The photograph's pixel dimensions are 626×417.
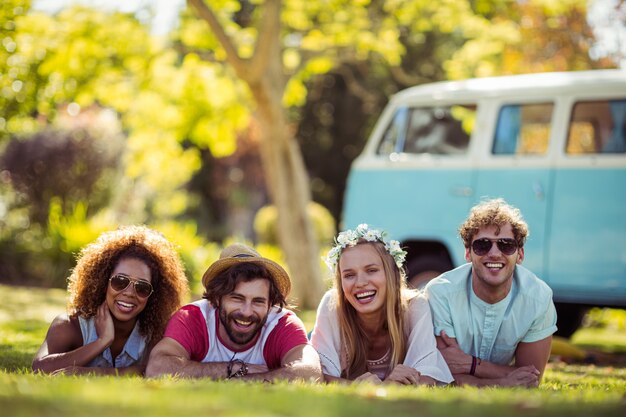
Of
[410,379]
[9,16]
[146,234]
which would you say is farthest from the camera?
[9,16]

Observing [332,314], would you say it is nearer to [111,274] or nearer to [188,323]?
[188,323]

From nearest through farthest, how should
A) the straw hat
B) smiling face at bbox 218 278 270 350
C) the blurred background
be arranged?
smiling face at bbox 218 278 270 350
the straw hat
the blurred background

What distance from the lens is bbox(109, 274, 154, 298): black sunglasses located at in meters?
5.45

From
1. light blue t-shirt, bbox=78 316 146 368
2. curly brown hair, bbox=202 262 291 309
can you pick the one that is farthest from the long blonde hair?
light blue t-shirt, bbox=78 316 146 368

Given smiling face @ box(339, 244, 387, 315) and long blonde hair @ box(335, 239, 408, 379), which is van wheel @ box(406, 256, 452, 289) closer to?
long blonde hair @ box(335, 239, 408, 379)

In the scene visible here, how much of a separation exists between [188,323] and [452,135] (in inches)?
207

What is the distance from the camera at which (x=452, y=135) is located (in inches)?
385

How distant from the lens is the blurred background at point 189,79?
12.7 m

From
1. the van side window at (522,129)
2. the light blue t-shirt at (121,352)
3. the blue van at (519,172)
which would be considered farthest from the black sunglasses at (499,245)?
the van side window at (522,129)

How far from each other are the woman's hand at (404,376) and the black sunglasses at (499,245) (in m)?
0.92

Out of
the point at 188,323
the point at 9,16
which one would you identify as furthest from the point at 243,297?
the point at 9,16

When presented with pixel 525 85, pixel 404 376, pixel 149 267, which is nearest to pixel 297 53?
pixel 525 85

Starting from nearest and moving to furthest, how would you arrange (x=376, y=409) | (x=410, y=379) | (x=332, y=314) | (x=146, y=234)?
(x=376, y=409)
(x=410, y=379)
(x=332, y=314)
(x=146, y=234)

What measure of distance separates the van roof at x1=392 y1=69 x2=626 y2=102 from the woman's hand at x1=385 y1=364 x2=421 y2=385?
488 centimetres
